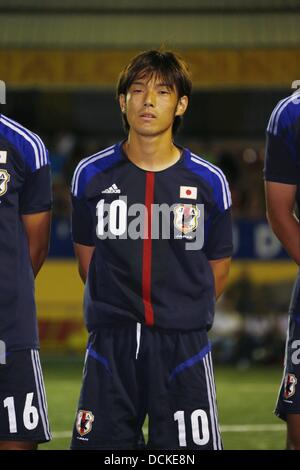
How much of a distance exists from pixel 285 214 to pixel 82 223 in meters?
0.83

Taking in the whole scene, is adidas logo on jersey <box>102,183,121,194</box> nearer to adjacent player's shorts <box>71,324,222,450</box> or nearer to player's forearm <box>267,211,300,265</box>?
adjacent player's shorts <box>71,324,222,450</box>

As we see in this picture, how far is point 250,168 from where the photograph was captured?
1700cm

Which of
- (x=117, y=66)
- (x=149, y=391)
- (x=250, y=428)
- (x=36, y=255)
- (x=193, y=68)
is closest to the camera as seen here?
(x=149, y=391)

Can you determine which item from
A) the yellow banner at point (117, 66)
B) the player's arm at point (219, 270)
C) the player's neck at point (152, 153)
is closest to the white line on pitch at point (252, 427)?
the player's arm at point (219, 270)

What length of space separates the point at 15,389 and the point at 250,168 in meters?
12.4

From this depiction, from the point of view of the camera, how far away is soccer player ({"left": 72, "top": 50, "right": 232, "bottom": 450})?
471 cm

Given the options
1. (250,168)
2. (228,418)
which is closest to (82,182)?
(228,418)

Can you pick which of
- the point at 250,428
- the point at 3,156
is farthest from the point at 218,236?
the point at 250,428

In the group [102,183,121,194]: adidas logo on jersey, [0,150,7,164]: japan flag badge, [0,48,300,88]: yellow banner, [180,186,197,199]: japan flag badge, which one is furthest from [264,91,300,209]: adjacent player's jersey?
[0,48,300,88]: yellow banner

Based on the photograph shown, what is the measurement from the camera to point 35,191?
5.00m

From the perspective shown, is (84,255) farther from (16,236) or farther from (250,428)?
(250,428)

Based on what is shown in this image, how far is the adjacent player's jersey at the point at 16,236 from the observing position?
486 centimetres

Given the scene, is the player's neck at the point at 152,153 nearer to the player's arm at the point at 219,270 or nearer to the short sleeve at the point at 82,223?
the short sleeve at the point at 82,223
